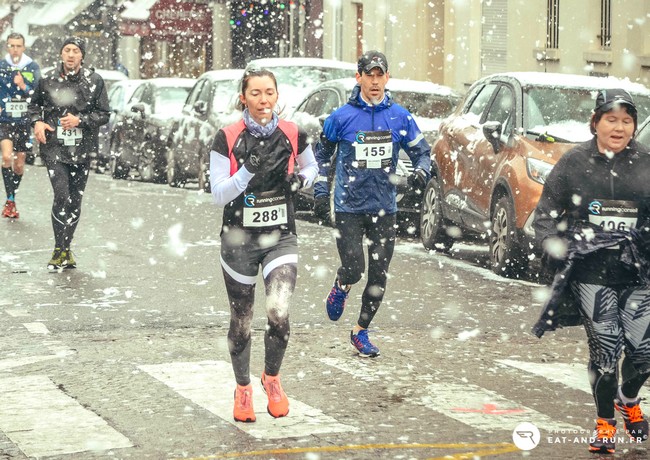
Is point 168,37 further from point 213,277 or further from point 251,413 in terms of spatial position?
point 251,413

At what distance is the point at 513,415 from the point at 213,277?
557 centimetres

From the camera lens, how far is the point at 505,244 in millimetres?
13125

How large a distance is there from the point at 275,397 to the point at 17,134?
432 inches

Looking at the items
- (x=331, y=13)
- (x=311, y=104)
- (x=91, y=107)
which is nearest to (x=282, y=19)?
(x=331, y=13)

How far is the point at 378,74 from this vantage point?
9438 millimetres

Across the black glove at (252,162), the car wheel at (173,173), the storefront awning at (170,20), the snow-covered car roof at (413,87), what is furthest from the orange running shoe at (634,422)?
the storefront awning at (170,20)

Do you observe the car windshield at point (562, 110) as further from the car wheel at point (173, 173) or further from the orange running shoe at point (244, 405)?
the car wheel at point (173, 173)

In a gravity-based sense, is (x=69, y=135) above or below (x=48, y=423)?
above

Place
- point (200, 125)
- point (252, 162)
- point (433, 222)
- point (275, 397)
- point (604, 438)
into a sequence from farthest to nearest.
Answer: point (200, 125) → point (433, 222) → point (275, 397) → point (252, 162) → point (604, 438)

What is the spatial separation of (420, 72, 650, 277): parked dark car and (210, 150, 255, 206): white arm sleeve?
561 cm

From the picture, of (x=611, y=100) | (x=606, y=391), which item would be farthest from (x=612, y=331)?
(x=611, y=100)

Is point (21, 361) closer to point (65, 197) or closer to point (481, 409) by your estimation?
point (481, 409)

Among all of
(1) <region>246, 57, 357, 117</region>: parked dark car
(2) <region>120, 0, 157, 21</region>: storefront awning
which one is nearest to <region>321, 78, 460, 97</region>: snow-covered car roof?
(1) <region>246, 57, 357, 117</region>: parked dark car

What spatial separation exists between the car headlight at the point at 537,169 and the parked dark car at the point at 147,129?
41.1 feet
